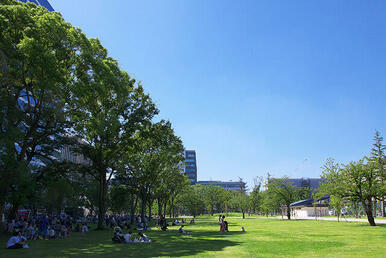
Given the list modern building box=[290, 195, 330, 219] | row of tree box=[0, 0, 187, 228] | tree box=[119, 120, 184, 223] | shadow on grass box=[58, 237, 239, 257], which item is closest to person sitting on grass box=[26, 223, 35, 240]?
row of tree box=[0, 0, 187, 228]

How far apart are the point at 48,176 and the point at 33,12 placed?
52.7ft

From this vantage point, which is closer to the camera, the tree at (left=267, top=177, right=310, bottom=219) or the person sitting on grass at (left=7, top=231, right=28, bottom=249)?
the person sitting on grass at (left=7, top=231, right=28, bottom=249)

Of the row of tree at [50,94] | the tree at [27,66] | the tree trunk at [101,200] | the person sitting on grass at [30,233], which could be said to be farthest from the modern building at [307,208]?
the tree at [27,66]

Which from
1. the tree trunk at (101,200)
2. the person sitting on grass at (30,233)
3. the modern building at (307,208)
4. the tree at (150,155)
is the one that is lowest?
the modern building at (307,208)

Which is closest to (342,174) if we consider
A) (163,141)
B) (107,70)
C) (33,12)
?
(163,141)

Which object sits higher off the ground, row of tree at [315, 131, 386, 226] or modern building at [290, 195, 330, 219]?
row of tree at [315, 131, 386, 226]

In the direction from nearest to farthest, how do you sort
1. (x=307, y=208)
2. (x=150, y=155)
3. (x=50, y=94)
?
(x=50, y=94), (x=150, y=155), (x=307, y=208)

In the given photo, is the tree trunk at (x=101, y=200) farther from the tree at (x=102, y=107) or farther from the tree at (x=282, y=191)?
the tree at (x=282, y=191)

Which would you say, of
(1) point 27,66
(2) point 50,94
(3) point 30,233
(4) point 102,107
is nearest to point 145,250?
(3) point 30,233

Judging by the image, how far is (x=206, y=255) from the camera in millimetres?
14062

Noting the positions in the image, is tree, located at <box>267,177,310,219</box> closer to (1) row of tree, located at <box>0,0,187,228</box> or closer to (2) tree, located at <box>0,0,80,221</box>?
(1) row of tree, located at <box>0,0,187,228</box>

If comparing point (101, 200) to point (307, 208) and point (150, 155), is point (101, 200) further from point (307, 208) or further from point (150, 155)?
point (307, 208)

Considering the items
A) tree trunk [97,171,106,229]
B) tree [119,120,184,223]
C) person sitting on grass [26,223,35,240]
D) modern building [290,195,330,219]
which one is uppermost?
tree [119,120,184,223]

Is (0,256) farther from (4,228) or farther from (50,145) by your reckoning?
(50,145)
